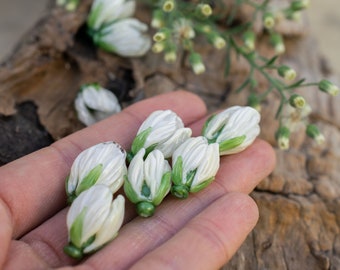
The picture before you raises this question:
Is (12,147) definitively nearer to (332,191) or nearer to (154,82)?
(154,82)

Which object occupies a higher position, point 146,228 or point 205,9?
point 205,9

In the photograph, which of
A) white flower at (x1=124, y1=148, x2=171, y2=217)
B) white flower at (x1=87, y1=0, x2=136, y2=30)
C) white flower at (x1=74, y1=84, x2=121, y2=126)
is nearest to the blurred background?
white flower at (x1=87, y1=0, x2=136, y2=30)

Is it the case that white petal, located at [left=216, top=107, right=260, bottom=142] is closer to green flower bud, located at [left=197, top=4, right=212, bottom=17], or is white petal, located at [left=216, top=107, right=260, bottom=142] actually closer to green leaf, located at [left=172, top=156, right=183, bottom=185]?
green leaf, located at [left=172, top=156, right=183, bottom=185]

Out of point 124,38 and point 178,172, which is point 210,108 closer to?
point 124,38

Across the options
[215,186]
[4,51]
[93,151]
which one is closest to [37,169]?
[93,151]

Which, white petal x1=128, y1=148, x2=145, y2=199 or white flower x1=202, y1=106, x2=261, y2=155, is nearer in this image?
white petal x1=128, y1=148, x2=145, y2=199

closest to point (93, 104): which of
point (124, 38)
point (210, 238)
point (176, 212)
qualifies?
point (124, 38)

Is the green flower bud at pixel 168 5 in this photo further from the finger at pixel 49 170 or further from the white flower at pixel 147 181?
the white flower at pixel 147 181
